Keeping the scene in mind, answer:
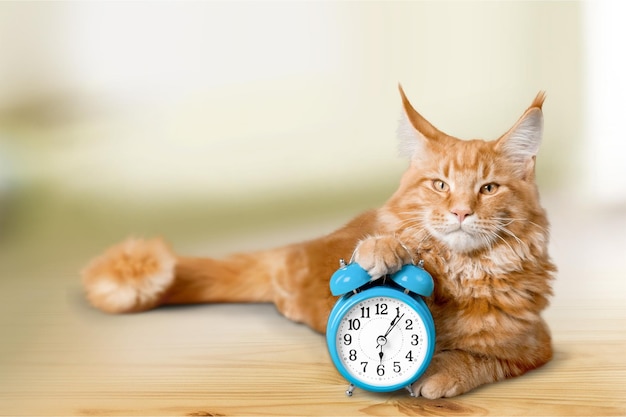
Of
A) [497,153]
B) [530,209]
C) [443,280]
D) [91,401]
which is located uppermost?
[497,153]

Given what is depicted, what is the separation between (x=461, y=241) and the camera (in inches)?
79.7

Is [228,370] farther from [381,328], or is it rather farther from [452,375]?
[452,375]

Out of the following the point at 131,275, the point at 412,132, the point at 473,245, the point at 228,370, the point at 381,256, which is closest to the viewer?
the point at 381,256

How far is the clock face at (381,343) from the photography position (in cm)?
198

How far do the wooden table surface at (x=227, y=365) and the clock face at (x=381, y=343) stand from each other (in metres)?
0.07

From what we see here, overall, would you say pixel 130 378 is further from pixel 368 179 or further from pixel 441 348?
pixel 368 179

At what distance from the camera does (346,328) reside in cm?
201

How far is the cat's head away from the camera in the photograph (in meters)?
2.02

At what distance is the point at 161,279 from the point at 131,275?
0.31 ft

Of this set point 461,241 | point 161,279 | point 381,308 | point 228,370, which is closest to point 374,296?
point 381,308

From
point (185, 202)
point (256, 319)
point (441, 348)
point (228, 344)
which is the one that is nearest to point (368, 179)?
point (185, 202)

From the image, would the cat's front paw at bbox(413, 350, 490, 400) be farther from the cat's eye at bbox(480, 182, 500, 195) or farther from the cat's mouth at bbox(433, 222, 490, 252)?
the cat's eye at bbox(480, 182, 500, 195)

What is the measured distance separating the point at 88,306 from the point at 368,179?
125 centimetres

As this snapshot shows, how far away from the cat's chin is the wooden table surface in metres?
0.35
